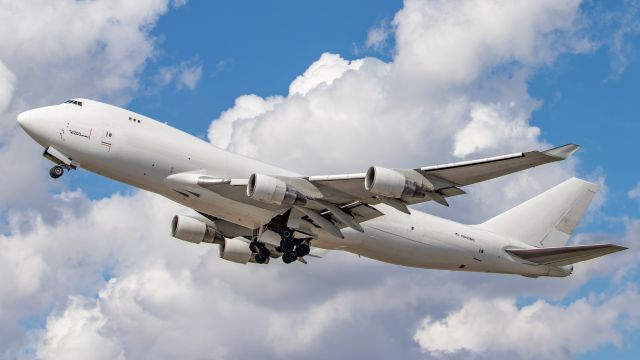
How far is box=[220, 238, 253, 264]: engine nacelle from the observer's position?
50031mm

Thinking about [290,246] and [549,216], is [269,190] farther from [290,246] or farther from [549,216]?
[549,216]

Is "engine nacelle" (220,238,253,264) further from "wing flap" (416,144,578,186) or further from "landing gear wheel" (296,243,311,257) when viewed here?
"wing flap" (416,144,578,186)

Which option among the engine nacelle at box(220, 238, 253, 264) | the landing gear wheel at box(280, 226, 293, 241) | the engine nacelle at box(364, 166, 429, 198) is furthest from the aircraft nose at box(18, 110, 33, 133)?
the engine nacelle at box(364, 166, 429, 198)

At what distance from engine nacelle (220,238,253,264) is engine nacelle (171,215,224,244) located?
1.78m

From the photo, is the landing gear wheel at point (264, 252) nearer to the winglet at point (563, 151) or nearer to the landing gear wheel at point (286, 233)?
the landing gear wheel at point (286, 233)

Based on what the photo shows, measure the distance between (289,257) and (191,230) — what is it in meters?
6.87

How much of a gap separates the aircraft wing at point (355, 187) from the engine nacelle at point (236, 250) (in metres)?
7.94

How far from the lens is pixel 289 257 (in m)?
43.5

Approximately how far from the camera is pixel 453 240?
4600 centimetres

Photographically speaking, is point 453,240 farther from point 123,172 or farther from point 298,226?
point 123,172

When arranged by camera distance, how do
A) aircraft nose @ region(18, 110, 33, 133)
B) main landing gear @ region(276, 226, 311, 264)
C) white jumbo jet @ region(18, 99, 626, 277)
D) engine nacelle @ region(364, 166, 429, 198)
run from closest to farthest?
engine nacelle @ region(364, 166, 429, 198), white jumbo jet @ region(18, 99, 626, 277), aircraft nose @ region(18, 110, 33, 133), main landing gear @ region(276, 226, 311, 264)

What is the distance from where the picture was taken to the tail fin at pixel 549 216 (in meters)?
50.0

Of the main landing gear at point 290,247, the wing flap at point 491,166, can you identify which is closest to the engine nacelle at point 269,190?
the main landing gear at point 290,247

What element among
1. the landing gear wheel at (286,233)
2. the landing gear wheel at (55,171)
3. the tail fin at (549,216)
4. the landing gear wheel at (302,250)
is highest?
the tail fin at (549,216)
